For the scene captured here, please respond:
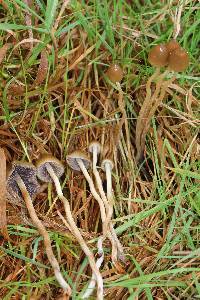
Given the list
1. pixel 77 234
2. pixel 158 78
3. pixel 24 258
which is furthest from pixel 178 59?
pixel 24 258

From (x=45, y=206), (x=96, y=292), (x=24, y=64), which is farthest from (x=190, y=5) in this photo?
(x=96, y=292)

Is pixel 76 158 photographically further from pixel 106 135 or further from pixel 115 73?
pixel 115 73

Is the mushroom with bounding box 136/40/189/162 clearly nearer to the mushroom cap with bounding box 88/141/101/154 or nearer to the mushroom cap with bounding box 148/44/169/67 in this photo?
the mushroom cap with bounding box 148/44/169/67

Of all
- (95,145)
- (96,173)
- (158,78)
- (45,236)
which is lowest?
(45,236)

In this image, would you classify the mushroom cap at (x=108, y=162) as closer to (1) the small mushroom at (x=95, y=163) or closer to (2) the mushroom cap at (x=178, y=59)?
(1) the small mushroom at (x=95, y=163)

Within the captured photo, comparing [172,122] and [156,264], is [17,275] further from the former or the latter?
[172,122]

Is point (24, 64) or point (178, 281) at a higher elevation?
point (24, 64)
